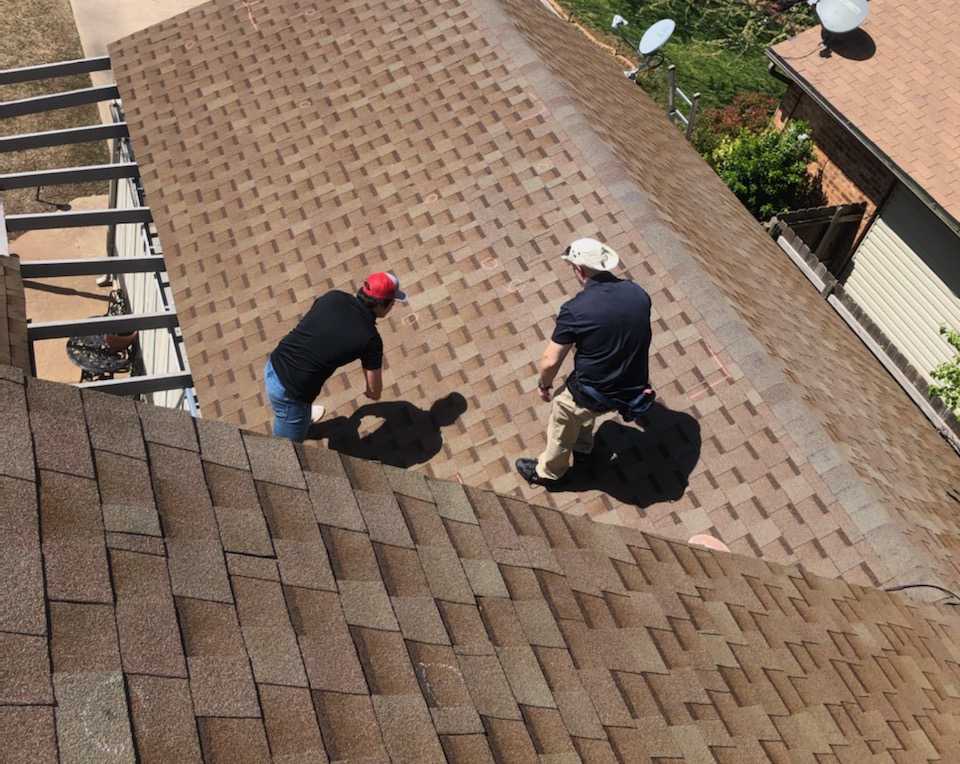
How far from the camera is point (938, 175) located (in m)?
15.2

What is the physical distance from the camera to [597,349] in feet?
18.7

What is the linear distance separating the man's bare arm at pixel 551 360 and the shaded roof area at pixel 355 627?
5.00 ft

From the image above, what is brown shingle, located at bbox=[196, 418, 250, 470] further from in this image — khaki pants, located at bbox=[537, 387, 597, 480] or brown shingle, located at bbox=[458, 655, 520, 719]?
khaki pants, located at bbox=[537, 387, 597, 480]

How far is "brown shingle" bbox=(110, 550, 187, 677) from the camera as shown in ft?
8.52

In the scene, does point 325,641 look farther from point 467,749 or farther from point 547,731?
point 547,731

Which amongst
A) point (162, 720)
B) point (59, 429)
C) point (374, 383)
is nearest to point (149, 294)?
point (374, 383)

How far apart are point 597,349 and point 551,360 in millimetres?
418

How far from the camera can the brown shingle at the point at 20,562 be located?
2.46 m

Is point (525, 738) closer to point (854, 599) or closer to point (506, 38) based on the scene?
point (854, 599)

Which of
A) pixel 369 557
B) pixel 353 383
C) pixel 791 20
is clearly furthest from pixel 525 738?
pixel 791 20

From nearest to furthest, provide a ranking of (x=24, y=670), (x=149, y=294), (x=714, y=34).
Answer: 1. (x=24, y=670)
2. (x=149, y=294)
3. (x=714, y=34)

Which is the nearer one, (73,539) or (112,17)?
(73,539)

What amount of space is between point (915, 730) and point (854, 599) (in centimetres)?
89

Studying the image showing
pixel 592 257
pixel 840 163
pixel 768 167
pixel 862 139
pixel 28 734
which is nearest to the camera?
pixel 28 734
